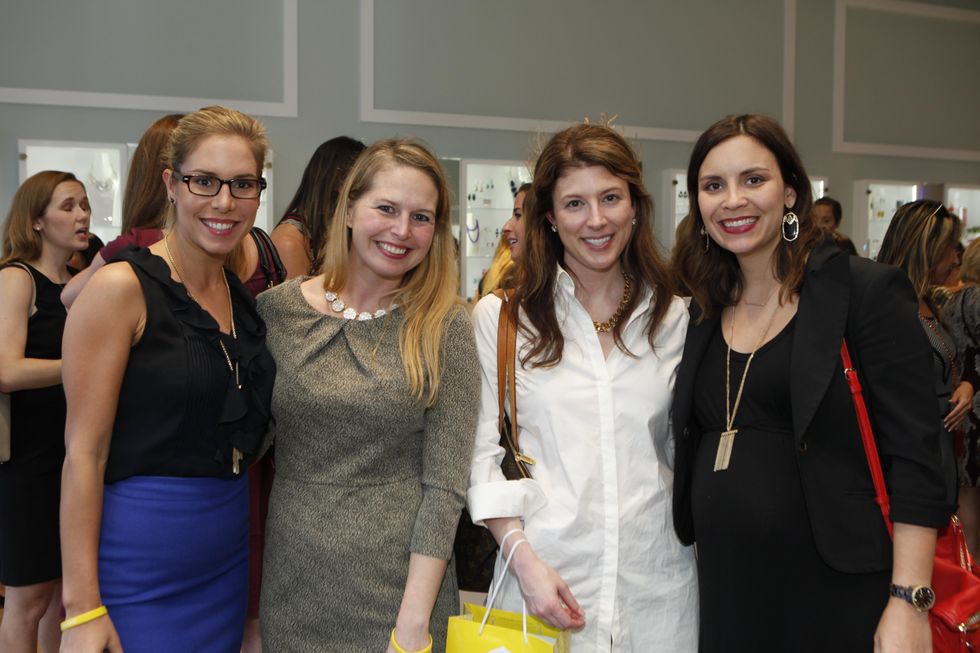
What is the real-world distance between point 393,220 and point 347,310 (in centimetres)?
25

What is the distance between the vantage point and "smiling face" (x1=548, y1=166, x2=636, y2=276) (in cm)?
205

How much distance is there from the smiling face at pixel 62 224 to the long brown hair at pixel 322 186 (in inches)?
40.3

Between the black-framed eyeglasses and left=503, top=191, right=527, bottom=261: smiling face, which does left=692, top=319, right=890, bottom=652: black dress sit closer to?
the black-framed eyeglasses

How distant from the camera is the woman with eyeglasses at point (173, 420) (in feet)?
5.62

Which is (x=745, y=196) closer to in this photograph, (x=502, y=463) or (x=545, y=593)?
(x=502, y=463)

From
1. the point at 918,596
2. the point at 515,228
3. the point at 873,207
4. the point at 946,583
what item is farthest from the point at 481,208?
the point at 918,596

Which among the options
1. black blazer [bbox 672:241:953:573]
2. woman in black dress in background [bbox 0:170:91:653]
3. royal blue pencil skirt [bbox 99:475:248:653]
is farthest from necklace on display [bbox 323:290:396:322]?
woman in black dress in background [bbox 0:170:91:653]

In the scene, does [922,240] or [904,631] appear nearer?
[904,631]

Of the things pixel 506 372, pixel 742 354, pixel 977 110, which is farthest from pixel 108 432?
pixel 977 110

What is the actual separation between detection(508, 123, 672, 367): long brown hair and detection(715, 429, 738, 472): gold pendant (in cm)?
32

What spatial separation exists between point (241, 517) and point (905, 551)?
5.06 ft

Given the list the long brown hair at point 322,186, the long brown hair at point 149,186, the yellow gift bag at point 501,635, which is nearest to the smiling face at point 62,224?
the long brown hair at point 322,186

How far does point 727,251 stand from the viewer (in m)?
2.17

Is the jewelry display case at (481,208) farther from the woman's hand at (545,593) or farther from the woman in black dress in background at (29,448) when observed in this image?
the woman's hand at (545,593)
